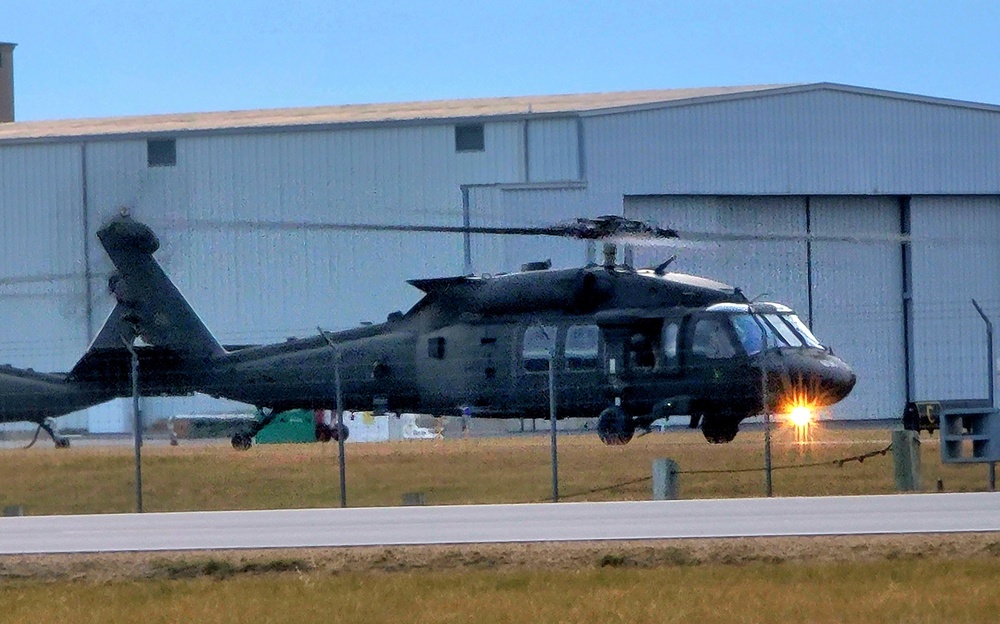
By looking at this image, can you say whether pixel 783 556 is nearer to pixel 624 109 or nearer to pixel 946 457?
pixel 946 457

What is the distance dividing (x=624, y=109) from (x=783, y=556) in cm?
3154

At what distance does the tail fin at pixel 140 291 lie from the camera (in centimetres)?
3103

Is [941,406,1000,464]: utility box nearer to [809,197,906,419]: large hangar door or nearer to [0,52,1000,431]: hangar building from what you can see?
[0,52,1000,431]: hangar building

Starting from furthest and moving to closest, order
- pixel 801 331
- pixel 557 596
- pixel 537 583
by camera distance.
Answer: pixel 801 331, pixel 537 583, pixel 557 596

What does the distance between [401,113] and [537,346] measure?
74.8ft

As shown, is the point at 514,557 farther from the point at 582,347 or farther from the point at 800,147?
the point at 800,147

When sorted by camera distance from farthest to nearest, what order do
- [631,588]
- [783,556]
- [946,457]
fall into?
[946,457]
[783,556]
[631,588]

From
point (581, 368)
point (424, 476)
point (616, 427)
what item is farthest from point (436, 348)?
point (424, 476)

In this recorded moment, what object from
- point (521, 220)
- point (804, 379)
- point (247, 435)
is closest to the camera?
point (804, 379)

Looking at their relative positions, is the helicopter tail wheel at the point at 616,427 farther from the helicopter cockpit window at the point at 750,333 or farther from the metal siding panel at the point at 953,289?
the metal siding panel at the point at 953,289

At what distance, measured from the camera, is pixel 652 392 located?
24922 mm

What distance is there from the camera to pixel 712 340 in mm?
24453

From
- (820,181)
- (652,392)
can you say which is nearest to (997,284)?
(820,181)

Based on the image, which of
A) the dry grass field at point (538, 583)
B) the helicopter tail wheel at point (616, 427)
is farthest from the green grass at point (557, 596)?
the helicopter tail wheel at point (616, 427)
